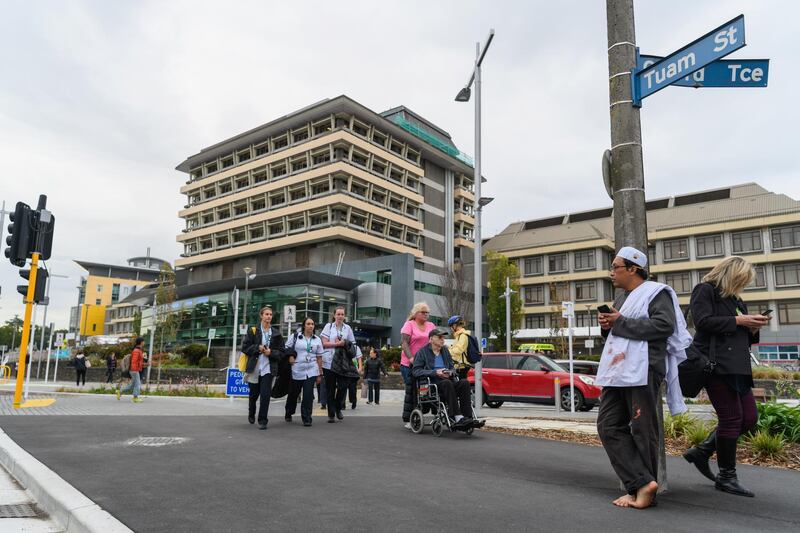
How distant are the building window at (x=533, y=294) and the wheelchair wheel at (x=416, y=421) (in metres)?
65.2

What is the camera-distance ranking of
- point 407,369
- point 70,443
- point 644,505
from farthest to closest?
point 407,369 → point 70,443 → point 644,505

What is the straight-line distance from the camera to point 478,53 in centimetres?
1681

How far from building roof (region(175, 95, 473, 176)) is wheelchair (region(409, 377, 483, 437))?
4858cm

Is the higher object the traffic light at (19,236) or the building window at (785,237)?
the building window at (785,237)

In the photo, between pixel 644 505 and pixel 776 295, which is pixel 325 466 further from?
pixel 776 295

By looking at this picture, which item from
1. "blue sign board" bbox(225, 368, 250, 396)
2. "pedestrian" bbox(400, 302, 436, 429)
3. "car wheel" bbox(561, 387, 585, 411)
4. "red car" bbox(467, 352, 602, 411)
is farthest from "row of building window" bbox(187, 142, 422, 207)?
"pedestrian" bbox(400, 302, 436, 429)

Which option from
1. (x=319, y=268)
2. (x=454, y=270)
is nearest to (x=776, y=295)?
(x=454, y=270)

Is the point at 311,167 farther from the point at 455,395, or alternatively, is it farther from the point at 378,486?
the point at 378,486

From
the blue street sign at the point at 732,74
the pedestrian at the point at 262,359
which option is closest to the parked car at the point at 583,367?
the pedestrian at the point at 262,359

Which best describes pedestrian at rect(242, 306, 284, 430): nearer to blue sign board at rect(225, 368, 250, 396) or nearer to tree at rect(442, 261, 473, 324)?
blue sign board at rect(225, 368, 250, 396)

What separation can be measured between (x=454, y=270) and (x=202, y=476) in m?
Result: 47.4

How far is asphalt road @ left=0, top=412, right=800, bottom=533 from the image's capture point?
382 cm

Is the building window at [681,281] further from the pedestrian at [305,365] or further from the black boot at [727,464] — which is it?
the black boot at [727,464]

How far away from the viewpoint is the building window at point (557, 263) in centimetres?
7079
